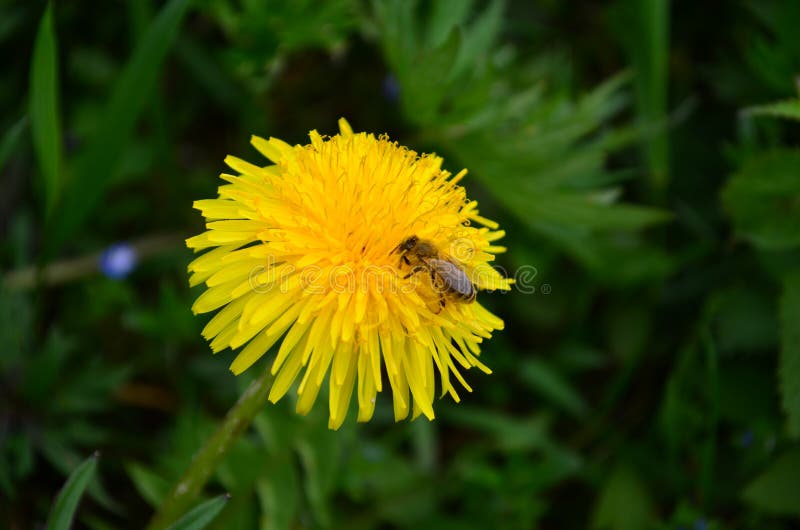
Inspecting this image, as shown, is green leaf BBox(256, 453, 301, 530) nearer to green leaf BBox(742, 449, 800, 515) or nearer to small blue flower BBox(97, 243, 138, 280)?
small blue flower BBox(97, 243, 138, 280)

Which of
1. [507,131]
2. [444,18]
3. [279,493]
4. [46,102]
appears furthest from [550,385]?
Result: [46,102]

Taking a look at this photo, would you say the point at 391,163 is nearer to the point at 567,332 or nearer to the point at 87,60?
the point at 567,332

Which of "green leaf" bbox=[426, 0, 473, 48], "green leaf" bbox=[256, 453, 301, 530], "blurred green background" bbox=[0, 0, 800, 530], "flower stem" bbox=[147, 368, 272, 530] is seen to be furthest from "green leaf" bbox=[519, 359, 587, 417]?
"flower stem" bbox=[147, 368, 272, 530]

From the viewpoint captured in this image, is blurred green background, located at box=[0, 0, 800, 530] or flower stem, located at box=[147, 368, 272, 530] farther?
blurred green background, located at box=[0, 0, 800, 530]

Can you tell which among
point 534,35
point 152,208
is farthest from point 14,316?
point 534,35

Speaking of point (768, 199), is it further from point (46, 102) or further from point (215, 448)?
point (46, 102)
